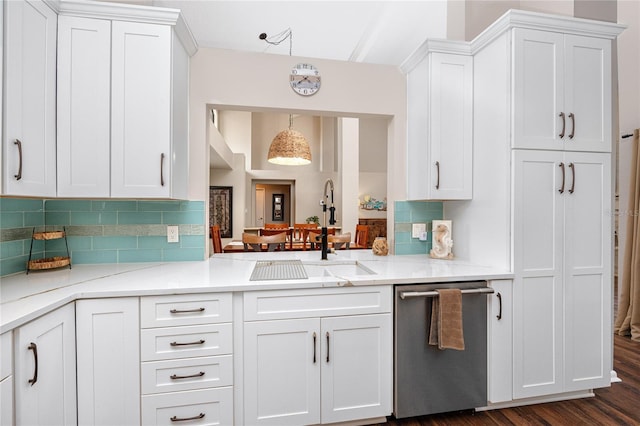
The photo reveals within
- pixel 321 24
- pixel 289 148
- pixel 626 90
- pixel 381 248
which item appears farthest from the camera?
pixel 289 148

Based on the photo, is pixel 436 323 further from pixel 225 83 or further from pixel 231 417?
pixel 225 83

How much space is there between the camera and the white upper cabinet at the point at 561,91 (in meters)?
1.84

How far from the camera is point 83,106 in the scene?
172 centimetres

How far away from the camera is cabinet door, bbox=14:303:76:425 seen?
3.58 feet

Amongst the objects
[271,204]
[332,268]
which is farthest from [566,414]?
[271,204]

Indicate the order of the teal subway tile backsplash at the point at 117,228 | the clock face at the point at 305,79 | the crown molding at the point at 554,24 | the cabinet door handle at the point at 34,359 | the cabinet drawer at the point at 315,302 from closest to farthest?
1. the cabinet door handle at the point at 34,359
2. the cabinet drawer at the point at 315,302
3. the crown molding at the point at 554,24
4. the teal subway tile backsplash at the point at 117,228
5. the clock face at the point at 305,79

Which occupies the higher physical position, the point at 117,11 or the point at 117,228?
the point at 117,11

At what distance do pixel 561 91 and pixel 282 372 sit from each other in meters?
2.31

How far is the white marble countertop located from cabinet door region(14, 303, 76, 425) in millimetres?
66

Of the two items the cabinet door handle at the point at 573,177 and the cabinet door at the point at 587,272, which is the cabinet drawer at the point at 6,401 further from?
the cabinet door handle at the point at 573,177

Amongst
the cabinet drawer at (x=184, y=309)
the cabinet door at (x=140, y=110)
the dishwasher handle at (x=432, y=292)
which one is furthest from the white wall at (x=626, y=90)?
the cabinet drawer at (x=184, y=309)

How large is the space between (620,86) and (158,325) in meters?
4.24

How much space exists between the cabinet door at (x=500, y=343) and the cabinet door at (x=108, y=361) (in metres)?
1.91

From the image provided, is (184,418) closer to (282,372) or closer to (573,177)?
(282,372)
